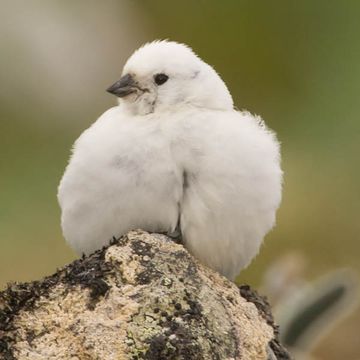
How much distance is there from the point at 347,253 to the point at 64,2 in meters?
5.15

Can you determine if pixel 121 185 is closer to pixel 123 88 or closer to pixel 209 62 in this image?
pixel 123 88

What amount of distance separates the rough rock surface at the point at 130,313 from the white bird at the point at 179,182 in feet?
1.49

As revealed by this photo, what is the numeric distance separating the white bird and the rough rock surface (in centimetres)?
45

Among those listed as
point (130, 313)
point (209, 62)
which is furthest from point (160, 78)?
point (209, 62)

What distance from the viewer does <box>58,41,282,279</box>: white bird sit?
23.2 feet

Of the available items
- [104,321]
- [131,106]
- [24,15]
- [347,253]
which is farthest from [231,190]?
[24,15]

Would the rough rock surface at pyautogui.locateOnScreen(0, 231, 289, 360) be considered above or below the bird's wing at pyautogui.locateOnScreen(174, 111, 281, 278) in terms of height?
below

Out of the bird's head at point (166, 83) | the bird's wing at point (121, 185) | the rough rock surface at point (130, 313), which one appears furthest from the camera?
the bird's head at point (166, 83)

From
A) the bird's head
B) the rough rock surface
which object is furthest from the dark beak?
the rough rock surface

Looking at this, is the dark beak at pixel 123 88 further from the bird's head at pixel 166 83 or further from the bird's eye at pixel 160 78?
the bird's eye at pixel 160 78

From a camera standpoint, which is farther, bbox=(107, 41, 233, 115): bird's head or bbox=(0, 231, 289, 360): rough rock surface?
bbox=(107, 41, 233, 115): bird's head

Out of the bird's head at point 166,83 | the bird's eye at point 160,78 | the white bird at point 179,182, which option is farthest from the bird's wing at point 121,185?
the bird's eye at point 160,78

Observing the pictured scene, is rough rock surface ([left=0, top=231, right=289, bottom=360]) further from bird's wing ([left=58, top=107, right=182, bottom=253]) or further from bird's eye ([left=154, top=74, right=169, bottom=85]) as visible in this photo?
bird's eye ([left=154, top=74, right=169, bottom=85])

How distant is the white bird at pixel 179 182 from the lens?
7.06 metres
